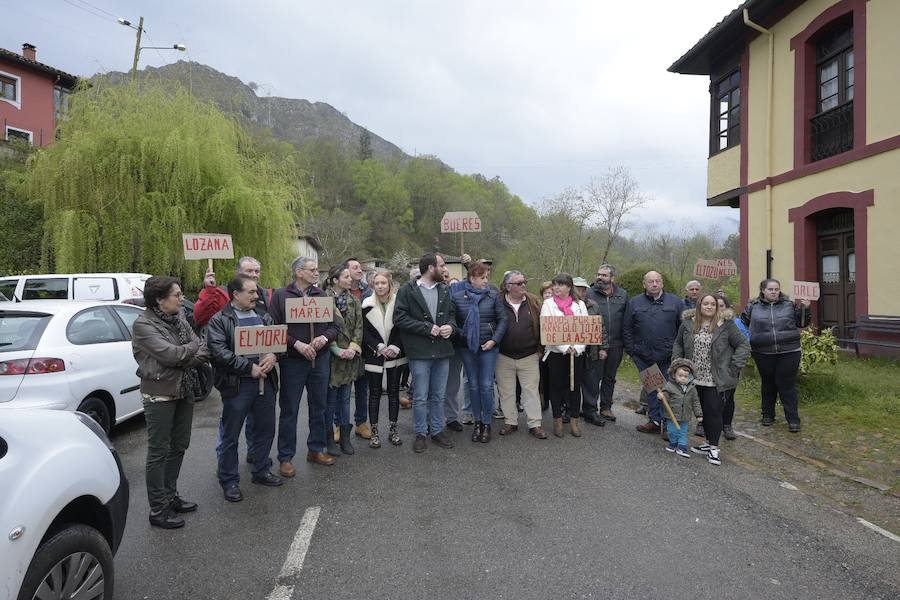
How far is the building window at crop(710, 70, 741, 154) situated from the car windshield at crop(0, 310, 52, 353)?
51.5 ft

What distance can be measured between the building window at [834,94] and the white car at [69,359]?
1378 centimetres

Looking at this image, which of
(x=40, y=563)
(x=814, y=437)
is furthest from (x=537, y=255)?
(x=40, y=563)

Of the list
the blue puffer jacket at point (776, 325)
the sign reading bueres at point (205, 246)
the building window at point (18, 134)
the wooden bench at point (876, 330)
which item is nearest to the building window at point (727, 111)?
the wooden bench at point (876, 330)

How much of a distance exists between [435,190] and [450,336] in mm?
69283

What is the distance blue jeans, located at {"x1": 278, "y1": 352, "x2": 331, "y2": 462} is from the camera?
4.94m

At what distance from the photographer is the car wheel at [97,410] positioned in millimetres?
5416

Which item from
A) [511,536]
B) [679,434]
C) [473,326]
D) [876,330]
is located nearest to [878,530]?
[679,434]

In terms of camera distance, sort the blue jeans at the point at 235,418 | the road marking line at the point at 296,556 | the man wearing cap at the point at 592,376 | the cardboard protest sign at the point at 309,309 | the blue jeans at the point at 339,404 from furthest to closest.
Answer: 1. the man wearing cap at the point at 592,376
2. the blue jeans at the point at 339,404
3. the cardboard protest sign at the point at 309,309
4. the blue jeans at the point at 235,418
5. the road marking line at the point at 296,556

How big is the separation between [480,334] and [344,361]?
1542mm

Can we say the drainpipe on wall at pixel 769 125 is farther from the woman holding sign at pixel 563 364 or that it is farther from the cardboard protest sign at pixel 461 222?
the woman holding sign at pixel 563 364

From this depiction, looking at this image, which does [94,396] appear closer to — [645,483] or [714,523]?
[645,483]

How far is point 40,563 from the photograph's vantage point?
7.14 ft

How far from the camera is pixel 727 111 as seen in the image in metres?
15.0

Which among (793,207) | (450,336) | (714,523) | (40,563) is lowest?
(714,523)
